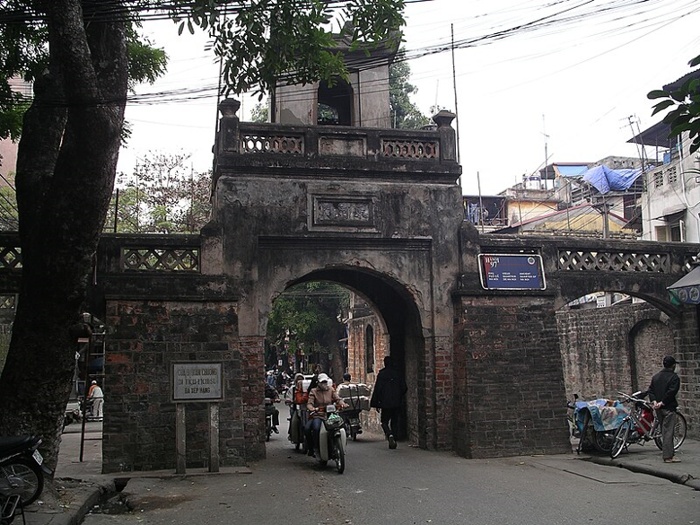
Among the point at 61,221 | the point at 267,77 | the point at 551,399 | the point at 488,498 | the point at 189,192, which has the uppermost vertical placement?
the point at 189,192

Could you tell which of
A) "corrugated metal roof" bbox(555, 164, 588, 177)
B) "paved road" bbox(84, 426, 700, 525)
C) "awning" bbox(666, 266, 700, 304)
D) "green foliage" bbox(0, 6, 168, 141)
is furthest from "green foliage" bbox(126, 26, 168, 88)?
"corrugated metal roof" bbox(555, 164, 588, 177)

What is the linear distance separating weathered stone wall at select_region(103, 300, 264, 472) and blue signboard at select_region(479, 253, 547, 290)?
13.5ft

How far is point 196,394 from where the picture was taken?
32.3 feet

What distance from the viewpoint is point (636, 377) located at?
16297mm

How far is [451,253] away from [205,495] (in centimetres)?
567

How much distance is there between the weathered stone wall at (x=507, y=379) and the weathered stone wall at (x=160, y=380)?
3484mm

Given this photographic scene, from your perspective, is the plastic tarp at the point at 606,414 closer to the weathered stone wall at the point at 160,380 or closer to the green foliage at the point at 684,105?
the weathered stone wall at the point at 160,380

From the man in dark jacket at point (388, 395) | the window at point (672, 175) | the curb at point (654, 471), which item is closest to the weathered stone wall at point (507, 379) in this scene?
the curb at point (654, 471)

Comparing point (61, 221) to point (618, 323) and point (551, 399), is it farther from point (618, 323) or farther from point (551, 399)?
point (618, 323)

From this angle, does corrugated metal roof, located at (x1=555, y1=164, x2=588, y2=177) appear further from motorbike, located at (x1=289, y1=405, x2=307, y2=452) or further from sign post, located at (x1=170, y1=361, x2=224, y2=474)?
sign post, located at (x1=170, y1=361, x2=224, y2=474)

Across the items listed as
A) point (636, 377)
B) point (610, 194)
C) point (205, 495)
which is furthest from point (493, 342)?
point (610, 194)

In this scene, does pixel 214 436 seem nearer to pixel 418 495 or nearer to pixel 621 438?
pixel 418 495

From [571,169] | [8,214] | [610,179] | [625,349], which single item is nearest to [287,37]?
[625,349]

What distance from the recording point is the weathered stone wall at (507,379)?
11.3 meters
